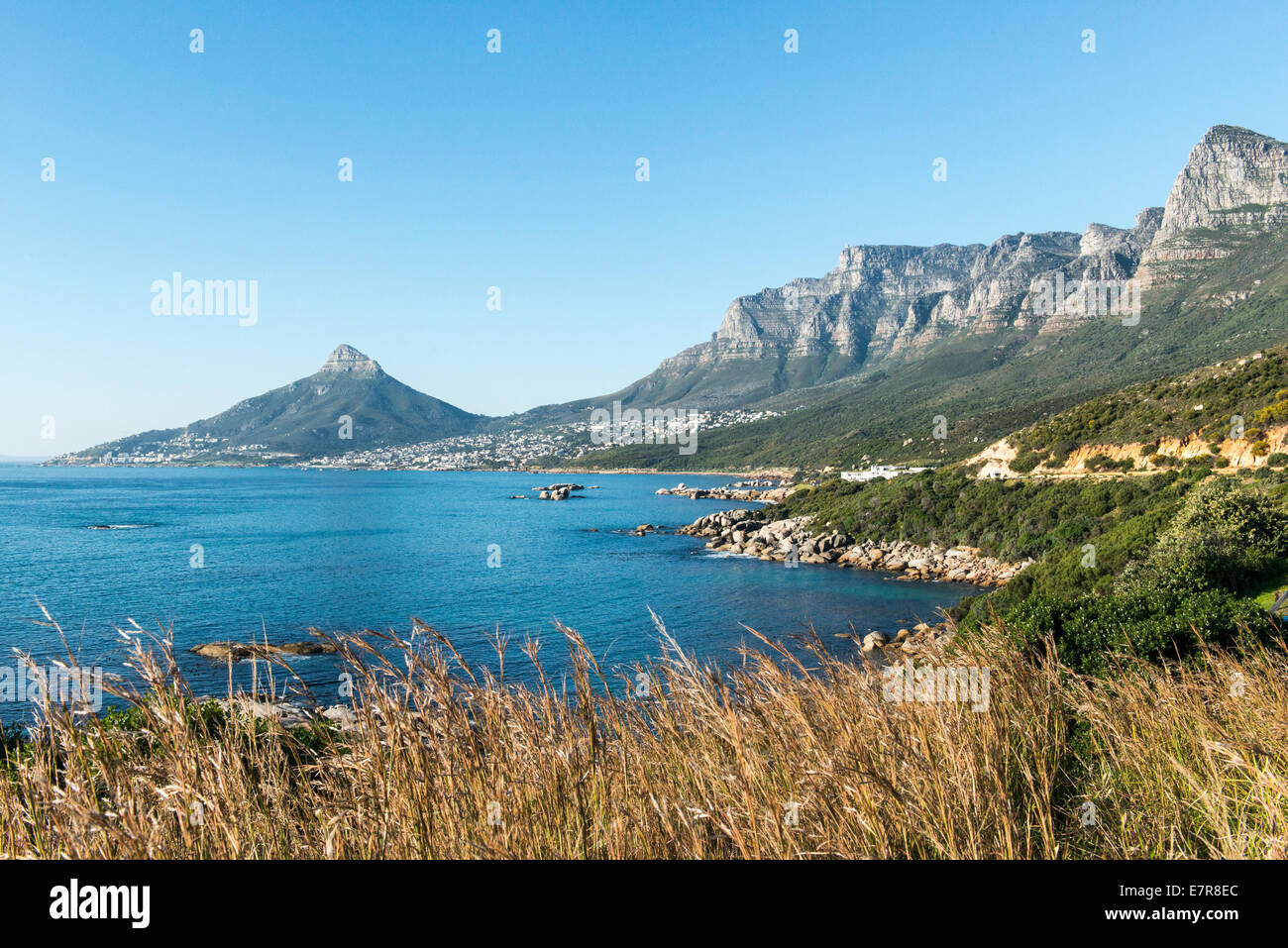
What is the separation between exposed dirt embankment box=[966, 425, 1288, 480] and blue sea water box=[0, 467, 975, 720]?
12.7 m

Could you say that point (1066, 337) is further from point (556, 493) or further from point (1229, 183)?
point (556, 493)

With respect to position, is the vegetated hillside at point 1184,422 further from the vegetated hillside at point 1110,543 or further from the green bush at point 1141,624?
the green bush at point 1141,624

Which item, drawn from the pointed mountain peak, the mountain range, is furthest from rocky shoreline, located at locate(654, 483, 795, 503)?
the pointed mountain peak

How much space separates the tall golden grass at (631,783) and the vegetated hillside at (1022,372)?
72244 mm

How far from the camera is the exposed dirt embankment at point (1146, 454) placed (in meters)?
32.1

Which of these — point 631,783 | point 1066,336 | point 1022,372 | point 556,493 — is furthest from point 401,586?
point 1066,336

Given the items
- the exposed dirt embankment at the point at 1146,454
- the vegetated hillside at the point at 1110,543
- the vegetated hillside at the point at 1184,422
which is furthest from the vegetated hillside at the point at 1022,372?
the vegetated hillside at the point at 1110,543

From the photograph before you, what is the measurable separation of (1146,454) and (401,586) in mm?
39980

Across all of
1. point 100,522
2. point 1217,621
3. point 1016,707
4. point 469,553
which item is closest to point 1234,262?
point 469,553

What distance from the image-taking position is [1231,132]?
478 feet

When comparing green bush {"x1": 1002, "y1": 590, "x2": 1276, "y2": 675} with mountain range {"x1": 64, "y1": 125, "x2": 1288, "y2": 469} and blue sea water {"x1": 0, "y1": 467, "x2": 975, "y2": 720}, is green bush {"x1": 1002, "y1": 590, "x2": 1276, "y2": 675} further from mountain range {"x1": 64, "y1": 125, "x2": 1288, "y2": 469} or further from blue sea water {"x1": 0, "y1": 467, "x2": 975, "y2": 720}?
mountain range {"x1": 64, "y1": 125, "x2": 1288, "y2": 469}

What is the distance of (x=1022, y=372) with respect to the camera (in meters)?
113
